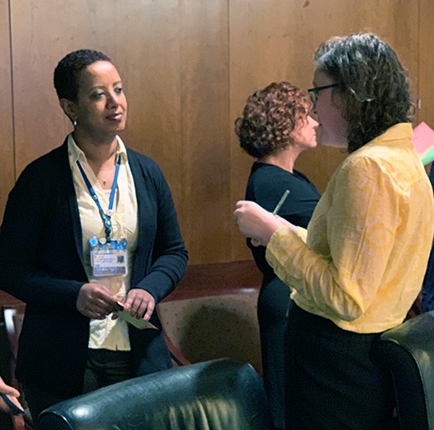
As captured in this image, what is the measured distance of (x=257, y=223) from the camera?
1.46 m

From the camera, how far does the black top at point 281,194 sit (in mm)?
2316

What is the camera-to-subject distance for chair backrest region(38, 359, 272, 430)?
108cm

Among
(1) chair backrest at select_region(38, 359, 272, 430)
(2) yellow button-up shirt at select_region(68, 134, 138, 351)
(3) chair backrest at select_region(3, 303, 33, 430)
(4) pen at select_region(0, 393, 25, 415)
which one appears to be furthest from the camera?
(3) chair backrest at select_region(3, 303, 33, 430)

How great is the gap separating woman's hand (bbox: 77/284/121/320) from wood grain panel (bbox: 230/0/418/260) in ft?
6.18

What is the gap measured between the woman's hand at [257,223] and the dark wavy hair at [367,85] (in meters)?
0.26

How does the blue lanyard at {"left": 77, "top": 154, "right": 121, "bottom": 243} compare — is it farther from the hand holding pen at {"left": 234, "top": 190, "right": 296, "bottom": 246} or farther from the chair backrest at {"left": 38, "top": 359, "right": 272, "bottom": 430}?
the chair backrest at {"left": 38, "top": 359, "right": 272, "bottom": 430}

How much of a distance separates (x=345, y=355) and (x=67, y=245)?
2.82 feet

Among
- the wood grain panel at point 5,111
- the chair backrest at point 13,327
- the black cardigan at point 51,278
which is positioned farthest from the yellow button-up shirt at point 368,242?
the wood grain panel at point 5,111

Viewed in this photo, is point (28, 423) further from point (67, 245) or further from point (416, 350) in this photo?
point (416, 350)

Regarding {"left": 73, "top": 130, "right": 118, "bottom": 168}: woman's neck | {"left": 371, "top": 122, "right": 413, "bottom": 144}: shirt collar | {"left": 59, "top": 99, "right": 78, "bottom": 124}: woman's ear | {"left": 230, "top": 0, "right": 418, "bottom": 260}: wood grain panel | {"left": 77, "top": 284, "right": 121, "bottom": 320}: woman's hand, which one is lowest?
{"left": 77, "top": 284, "right": 121, "bottom": 320}: woman's hand

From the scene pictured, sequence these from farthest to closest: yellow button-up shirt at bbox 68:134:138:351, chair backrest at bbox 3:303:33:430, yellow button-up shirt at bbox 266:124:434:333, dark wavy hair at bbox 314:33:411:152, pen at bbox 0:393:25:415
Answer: chair backrest at bbox 3:303:33:430, yellow button-up shirt at bbox 68:134:138:351, pen at bbox 0:393:25:415, dark wavy hair at bbox 314:33:411:152, yellow button-up shirt at bbox 266:124:434:333

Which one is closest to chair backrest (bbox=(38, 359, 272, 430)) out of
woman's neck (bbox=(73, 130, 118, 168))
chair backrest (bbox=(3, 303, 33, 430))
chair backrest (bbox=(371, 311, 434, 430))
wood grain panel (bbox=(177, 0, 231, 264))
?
chair backrest (bbox=(371, 311, 434, 430))

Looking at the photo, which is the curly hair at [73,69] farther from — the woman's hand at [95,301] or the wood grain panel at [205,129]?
the wood grain panel at [205,129]

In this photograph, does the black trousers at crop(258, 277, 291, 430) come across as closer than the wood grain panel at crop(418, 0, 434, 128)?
Yes
